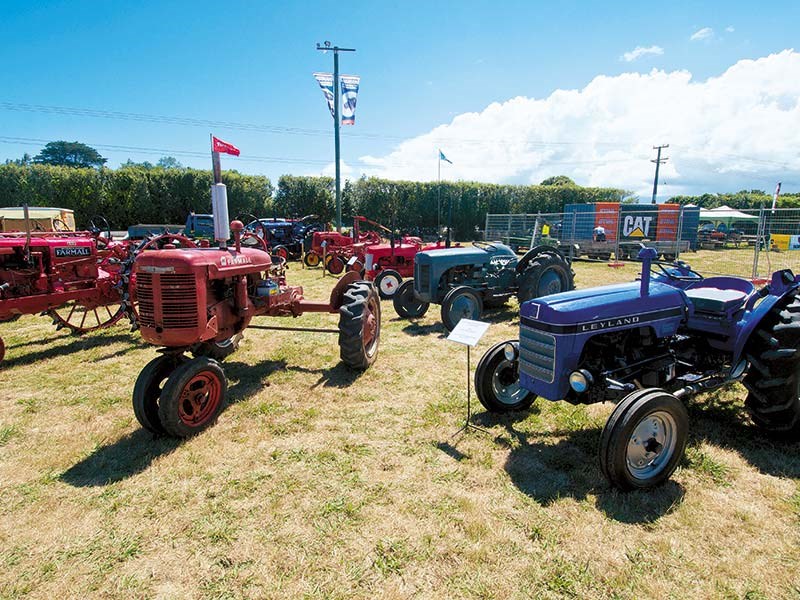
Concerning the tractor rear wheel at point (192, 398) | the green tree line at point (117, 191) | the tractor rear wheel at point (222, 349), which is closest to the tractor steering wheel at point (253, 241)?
the tractor rear wheel at point (222, 349)

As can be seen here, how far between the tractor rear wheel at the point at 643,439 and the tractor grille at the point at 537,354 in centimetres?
51

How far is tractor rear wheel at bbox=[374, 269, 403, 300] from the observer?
980 cm

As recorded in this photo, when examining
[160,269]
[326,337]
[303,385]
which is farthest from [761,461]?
[326,337]

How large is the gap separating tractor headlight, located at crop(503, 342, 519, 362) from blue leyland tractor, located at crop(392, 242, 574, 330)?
3308mm

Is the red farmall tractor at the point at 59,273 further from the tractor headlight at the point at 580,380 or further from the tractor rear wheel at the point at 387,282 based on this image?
the tractor headlight at the point at 580,380

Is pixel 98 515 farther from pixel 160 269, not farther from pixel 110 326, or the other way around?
pixel 110 326

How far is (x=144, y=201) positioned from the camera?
25469mm

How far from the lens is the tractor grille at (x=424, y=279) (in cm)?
748

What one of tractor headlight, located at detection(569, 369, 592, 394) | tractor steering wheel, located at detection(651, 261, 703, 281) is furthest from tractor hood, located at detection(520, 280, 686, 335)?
tractor steering wheel, located at detection(651, 261, 703, 281)

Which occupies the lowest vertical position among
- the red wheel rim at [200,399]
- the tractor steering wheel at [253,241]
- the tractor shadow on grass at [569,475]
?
the tractor shadow on grass at [569,475]

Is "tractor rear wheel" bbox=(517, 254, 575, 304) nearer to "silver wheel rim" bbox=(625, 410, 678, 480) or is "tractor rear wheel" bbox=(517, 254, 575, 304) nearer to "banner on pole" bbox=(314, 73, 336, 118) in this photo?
"silver wheel rim" bbox=(625, 410, 678, 480)

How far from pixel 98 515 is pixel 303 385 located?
2.28 m

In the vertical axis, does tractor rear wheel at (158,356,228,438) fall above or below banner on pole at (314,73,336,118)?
below

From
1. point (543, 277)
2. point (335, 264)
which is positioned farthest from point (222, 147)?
point (335, 264)
